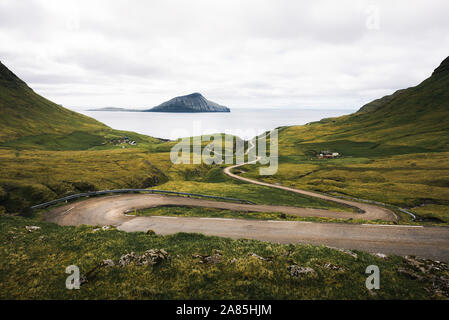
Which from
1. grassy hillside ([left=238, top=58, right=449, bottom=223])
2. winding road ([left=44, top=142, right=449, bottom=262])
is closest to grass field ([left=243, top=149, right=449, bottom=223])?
grassy hillside ([left=238, top=58, right=449, bottom=223])

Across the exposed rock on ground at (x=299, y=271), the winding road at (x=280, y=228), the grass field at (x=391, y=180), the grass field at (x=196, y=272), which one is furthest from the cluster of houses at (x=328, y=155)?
the exposed rock on ground at (x=299, y=271)

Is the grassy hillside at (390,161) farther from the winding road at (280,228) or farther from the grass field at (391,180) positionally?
the winding road at (280,228)

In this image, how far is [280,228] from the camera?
2652cm

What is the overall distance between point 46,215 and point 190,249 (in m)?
26.4

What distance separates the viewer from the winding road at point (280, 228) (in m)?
21.7

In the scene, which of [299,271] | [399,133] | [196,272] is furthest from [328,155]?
[196,272]

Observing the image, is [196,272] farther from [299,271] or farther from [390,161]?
[390,161]

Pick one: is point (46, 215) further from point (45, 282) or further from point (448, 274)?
point (448, 274)

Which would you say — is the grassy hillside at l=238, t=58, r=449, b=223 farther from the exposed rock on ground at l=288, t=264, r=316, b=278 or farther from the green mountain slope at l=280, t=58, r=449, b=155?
the exposed rock on ground at l=288, t=264, r=316, b=278

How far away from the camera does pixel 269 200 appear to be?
1930 inches

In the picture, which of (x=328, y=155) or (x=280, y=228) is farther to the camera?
(x=328, y=155)

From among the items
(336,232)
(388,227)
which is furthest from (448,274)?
(388,227)

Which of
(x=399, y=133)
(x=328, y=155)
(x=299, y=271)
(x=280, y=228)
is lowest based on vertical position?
(x=280, y=228)
